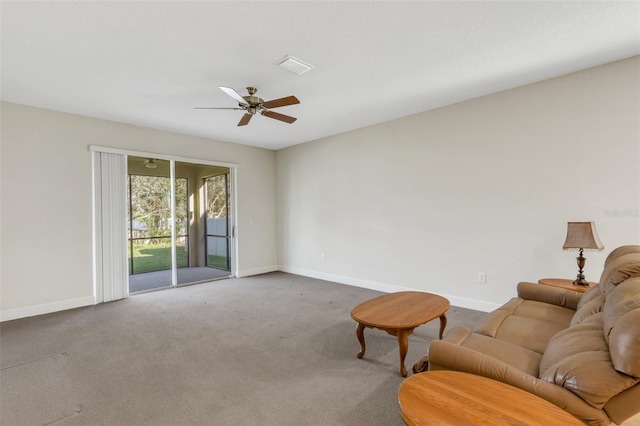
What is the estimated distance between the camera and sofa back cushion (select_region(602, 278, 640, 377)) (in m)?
1.10

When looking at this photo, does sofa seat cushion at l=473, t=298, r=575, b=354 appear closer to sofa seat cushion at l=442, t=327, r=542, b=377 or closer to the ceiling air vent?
sofa seat cushion at l=442, t=327, r=542, b=377

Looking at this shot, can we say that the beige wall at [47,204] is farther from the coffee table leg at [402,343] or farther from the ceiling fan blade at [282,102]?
the coffee table leg at [402,343]

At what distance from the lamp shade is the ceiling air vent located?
2985mm

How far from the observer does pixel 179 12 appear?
2139 mm

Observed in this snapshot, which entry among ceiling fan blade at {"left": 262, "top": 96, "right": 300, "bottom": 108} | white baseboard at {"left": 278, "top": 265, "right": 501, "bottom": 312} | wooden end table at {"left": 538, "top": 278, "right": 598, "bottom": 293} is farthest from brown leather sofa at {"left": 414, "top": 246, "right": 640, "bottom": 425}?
ceiling fan blade at {"left": 262, "top": 96, "right": 300, "bottom": 108}

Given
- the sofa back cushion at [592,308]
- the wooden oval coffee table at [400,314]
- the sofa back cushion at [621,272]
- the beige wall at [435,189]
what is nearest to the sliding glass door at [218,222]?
the beige wall at [435,189]

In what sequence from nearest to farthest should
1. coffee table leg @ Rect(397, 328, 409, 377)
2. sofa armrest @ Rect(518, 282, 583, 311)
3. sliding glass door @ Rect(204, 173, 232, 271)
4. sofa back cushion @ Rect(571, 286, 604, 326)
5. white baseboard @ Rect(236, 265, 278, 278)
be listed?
sofa back cushion @ Rect(571, 286, 604, 326) < coffee table leg @ Rect(397, 328, 409, 377) < sofa armrest @ Rect(518, 282, 583, 311) < white baseboard @ Rect(236, 265, 278, 278) < sliding glass door @ Rect(204, 173, 232, 271)

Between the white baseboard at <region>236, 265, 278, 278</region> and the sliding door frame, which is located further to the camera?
the white baseboard at <region>236, 265, 278, 278</region>

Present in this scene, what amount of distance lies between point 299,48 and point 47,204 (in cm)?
403

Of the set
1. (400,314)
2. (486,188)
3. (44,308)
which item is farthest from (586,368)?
(44,308)

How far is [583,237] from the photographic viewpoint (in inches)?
107

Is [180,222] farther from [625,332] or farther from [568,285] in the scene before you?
[625,332]

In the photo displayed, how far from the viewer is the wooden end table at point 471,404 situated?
111cm

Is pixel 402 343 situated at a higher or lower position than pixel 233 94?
lower
